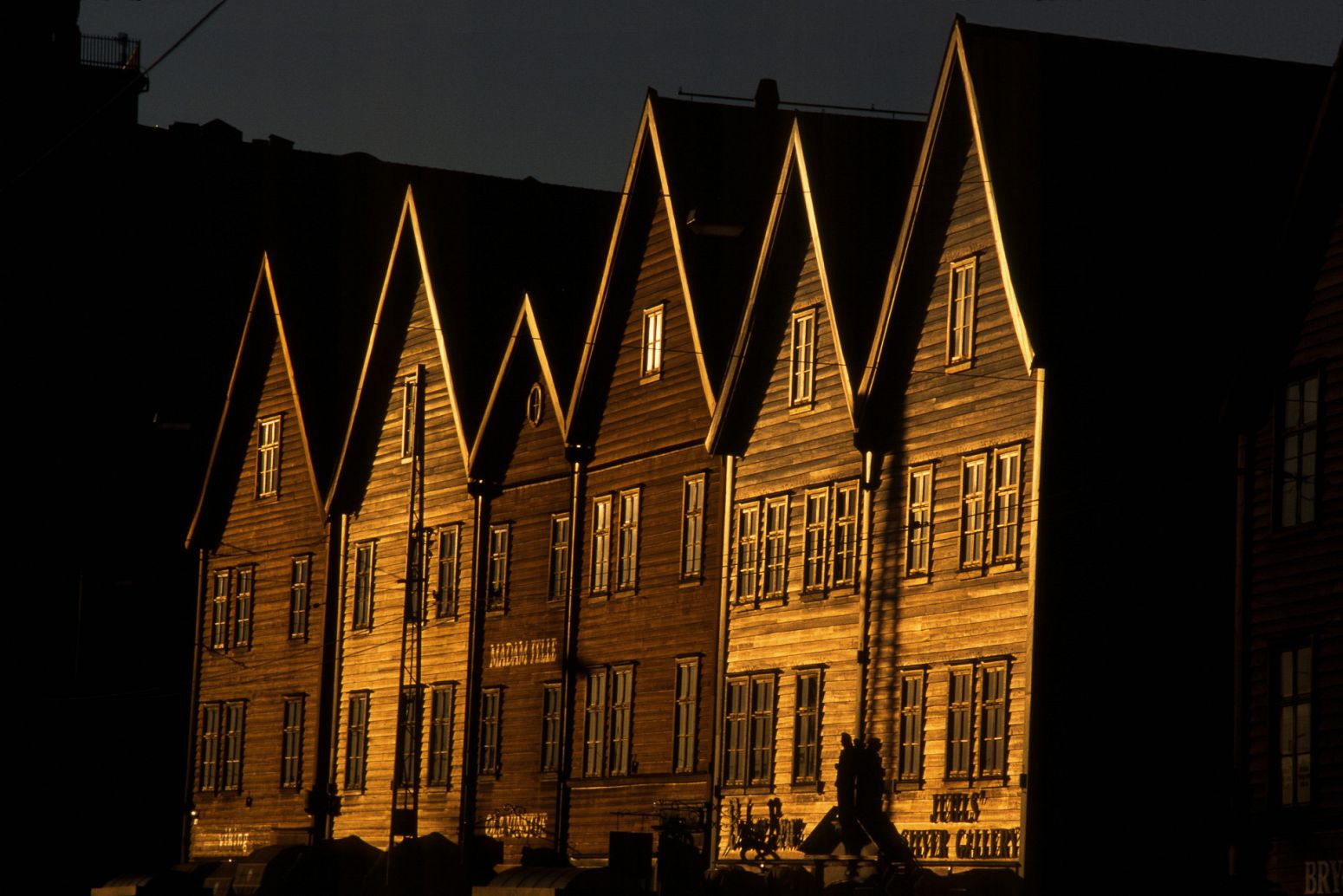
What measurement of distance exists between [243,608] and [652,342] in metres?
17.1

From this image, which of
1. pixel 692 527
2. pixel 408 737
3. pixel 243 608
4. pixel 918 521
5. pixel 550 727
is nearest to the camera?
pixel 918 521

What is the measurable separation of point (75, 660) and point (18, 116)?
17273 mm

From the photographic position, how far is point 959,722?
110ft

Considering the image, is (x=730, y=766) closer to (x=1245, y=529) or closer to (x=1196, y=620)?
(x=1196, y=620)

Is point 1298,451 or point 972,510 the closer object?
point 1298,451

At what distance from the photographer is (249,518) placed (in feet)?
185

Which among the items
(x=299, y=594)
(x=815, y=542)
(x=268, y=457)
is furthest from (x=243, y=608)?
(x=815, y=542)

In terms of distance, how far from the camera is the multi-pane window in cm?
3250

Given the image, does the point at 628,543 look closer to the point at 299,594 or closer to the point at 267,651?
the point at 299,594

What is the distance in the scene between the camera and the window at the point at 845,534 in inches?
1451

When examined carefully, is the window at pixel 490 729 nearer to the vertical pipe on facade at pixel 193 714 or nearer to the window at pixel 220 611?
the window at pixel 220 611

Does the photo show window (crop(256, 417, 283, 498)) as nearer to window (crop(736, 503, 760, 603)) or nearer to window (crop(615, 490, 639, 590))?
window (crop(615, 490, 639, 590))

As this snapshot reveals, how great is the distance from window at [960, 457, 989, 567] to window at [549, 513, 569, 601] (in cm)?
1228

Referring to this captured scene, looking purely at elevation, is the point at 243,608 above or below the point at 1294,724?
above
